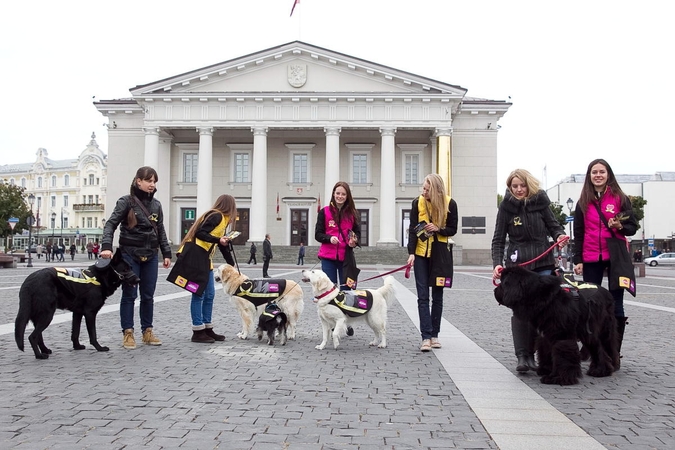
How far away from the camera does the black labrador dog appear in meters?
6.10

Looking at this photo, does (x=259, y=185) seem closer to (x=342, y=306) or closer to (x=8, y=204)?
(x=8, y=204)

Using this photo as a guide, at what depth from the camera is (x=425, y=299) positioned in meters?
7.05

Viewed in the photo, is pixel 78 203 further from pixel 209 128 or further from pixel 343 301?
pixel 343 301

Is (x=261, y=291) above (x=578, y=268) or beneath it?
beneath

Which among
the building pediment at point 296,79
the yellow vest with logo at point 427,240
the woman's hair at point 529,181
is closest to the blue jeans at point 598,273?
the woman's hair at point 529,181

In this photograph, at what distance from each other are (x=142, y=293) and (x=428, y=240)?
3581mm

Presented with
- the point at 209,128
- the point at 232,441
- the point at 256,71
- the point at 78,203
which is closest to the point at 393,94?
the point at 256,71

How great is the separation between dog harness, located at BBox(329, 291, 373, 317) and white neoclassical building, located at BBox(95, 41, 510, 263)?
33.4m

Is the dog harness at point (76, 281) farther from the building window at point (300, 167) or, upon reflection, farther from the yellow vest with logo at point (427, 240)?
the building window at point (300, 167)

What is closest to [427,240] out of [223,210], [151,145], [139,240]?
[223,210]

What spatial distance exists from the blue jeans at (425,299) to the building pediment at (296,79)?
35.1 meters

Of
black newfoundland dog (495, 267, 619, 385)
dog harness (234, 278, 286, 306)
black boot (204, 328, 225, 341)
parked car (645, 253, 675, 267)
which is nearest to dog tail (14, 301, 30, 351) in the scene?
black boot (204, 328, 225, 341)

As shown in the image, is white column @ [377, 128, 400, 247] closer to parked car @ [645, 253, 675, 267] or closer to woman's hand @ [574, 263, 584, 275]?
parked car @ [645, 253, 675, 267]

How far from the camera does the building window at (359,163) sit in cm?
4434
